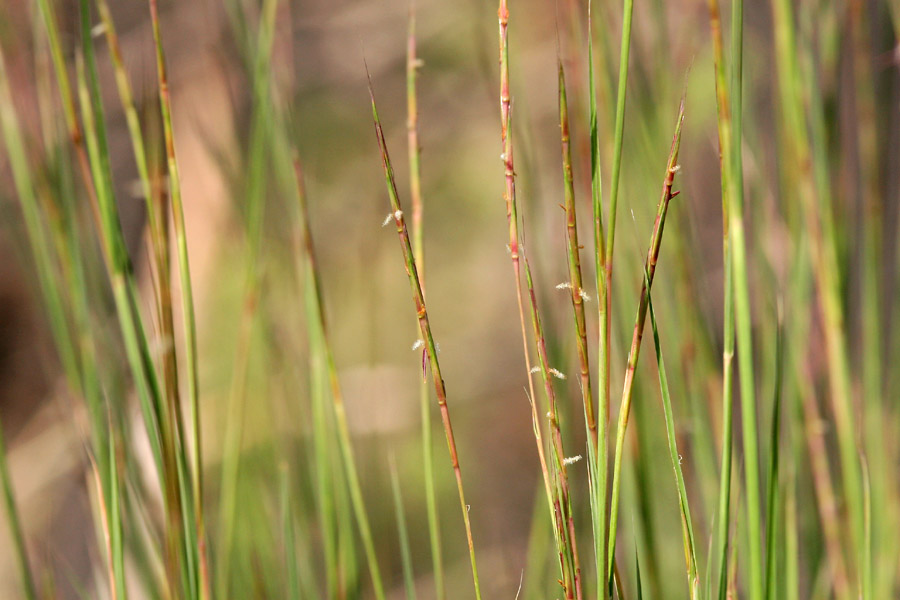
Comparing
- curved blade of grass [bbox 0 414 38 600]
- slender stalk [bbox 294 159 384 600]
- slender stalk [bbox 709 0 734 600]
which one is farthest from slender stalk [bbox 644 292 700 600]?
curved blade of grass [bbox 0 414 38 600]

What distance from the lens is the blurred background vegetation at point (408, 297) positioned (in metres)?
0.35

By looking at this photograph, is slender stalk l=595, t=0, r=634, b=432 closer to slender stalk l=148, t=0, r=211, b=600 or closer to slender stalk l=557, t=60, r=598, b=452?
slender stalk l=557, t=60, r=598, b=452

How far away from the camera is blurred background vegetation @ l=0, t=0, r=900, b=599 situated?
35cm

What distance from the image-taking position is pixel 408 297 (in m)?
1.10

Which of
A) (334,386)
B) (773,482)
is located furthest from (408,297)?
(773,482)

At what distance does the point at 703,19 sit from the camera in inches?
33.7

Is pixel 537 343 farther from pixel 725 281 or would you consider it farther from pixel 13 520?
pixel 13 520

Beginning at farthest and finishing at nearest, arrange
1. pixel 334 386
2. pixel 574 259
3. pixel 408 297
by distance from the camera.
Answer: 1. pixel 408 297
2. pixel 334 386
3. pixel 574 259

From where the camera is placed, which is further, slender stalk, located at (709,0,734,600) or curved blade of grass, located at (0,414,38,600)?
curved blade of grass, located at (0,414,38,600)

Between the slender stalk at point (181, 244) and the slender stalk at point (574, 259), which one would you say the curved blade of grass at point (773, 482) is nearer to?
the slender stalk at point (574, 259)

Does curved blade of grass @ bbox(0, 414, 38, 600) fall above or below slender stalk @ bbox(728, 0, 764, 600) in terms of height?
below

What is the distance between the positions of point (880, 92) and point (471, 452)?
738mm

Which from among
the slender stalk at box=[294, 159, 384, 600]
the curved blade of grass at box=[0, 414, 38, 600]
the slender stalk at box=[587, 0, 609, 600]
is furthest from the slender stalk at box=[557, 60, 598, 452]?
the curved blade of grass at box=[0, 414, 38, 600]

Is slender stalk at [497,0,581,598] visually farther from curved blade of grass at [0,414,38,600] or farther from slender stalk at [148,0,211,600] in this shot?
curved blade of grass at [0,414,38,600]
